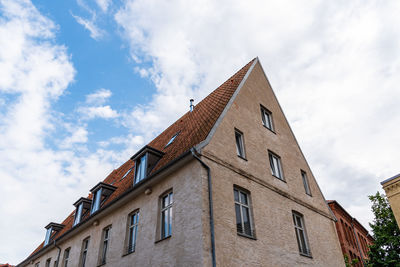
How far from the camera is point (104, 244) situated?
47.5 feet

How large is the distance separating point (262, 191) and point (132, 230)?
5.75 meters

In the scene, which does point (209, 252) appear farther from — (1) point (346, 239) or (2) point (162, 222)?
(1) point (346, 239)

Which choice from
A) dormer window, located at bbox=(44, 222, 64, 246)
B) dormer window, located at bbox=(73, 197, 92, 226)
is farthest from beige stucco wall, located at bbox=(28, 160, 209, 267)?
dormer window, located at bbox=(44, 222, 64, 246)

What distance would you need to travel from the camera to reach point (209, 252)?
8625 mm

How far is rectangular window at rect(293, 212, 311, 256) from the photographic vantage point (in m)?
12.9

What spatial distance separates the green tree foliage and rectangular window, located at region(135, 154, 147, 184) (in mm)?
21044

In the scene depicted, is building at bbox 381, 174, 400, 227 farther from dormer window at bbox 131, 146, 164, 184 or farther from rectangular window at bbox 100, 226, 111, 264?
rectangular window at bbox 100, 226, 111, 264

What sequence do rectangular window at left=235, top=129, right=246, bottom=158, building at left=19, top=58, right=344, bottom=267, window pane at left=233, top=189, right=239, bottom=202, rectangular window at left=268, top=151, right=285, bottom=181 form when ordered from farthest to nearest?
rectangular window at left=268, top=151, right=285, bottom=181 → rectangular window at left=235, top=129, right=246, bottom=158 → window pane at left=233, top=189, right=239, bottom=202 → building at left=19, top=58, right=344, bottom=267

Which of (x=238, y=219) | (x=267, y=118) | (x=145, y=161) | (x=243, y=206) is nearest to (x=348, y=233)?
(x=267, y=118)

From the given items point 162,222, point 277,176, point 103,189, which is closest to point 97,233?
point 103,189

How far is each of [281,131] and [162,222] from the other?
8.44 metres

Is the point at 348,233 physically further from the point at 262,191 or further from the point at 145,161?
the point at 145,161

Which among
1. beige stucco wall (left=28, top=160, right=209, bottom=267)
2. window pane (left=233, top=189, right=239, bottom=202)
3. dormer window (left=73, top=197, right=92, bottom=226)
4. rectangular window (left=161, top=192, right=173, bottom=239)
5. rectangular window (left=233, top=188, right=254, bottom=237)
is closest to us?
beige stucco wall (left=28, top=160, right=209, bottom=267)

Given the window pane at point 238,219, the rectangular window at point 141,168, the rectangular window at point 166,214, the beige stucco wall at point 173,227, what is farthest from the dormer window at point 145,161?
the window pane at point 238,219
